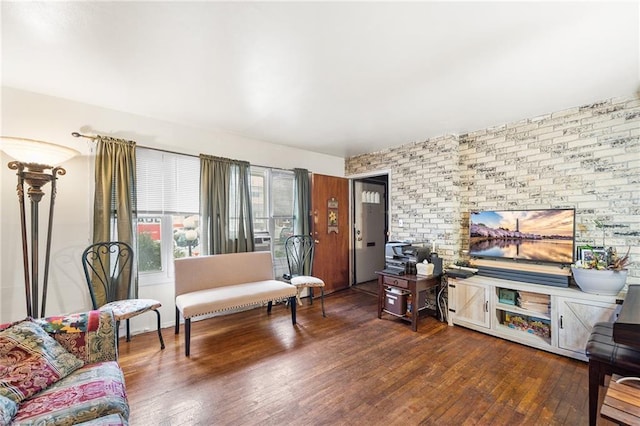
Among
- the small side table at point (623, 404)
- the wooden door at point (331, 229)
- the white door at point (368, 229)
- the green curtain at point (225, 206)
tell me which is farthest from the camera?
the white door at point (368, 229)

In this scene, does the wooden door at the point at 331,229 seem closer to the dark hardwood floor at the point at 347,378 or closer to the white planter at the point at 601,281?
the dark hardwood floor at the point at 347,378

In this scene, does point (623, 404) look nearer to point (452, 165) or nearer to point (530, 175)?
point (530, 175)

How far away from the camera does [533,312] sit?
269 cm

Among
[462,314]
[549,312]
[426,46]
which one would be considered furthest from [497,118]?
[462,314]

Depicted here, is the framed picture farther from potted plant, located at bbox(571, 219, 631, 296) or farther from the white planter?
the white planter

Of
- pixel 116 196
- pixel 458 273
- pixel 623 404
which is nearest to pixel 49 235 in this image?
pixel 116 196

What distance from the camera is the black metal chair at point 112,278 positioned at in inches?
99.5

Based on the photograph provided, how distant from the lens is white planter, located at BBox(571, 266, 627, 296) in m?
2.22

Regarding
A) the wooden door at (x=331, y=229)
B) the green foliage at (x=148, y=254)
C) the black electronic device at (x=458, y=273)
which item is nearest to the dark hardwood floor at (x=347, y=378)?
the black electronic device at (x=458, y=273)

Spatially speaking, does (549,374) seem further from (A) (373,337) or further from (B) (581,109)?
(B) (581,109)

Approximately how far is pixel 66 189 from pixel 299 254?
2.91 meters

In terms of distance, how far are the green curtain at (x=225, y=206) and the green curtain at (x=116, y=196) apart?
75 cm

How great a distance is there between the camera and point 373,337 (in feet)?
9.46

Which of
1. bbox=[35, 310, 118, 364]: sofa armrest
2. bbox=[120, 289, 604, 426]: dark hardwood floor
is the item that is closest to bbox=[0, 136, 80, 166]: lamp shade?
bbox=[35, 310, 118, 364]: sofa armrest
